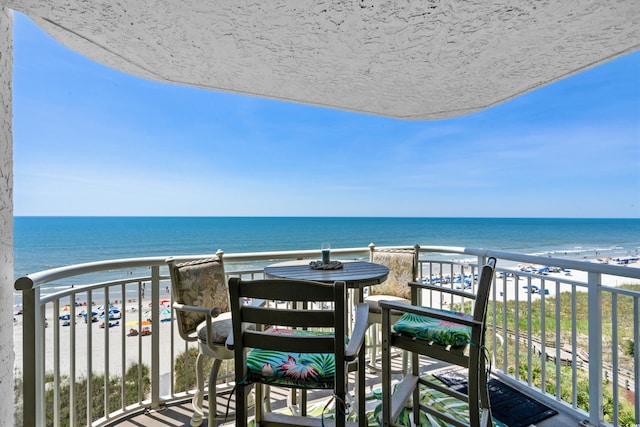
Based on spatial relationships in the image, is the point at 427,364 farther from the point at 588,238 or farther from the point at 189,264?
the point at 588,238

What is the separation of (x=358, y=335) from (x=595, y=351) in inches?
71.2

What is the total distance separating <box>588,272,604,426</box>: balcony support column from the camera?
6.66 feet

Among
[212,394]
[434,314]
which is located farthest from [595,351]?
[212,394]

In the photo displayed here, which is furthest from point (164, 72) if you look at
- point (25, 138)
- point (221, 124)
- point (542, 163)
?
point (542, 163)

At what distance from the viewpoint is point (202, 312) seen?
1895 mm

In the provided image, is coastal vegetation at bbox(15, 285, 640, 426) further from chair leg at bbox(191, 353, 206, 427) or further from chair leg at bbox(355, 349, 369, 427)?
chair leg at bbox(355, 349, 369, 427)

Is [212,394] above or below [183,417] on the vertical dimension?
above

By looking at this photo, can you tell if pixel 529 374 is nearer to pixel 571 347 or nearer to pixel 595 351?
pixel 595 351

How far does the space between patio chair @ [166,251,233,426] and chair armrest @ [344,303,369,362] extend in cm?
86

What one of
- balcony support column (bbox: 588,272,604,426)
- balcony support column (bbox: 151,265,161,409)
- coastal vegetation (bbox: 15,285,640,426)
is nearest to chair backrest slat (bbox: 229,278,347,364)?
balcony support column (bbox: 151,265,161,409)

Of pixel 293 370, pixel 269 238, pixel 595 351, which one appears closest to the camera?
pixel 293 370

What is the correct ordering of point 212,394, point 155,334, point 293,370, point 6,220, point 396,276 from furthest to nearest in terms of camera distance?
point 396,276 < point 155,334 < point 212,394 < point 6,220 < point 293,370

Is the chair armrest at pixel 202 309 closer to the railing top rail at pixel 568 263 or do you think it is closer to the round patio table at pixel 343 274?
the round patio table at pixel 343 274

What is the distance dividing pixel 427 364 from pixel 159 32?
11.2 feet
